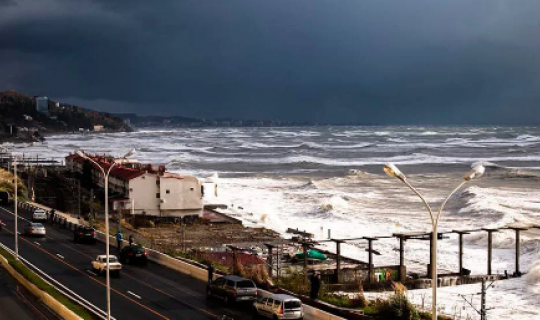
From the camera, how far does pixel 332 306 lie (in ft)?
73.5

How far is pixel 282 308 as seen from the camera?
69.3 feet

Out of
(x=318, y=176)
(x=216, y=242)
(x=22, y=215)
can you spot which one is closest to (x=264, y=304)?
(x=216, y=242)

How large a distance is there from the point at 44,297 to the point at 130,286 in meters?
3.67

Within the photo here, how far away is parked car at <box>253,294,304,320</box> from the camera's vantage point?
21.1m

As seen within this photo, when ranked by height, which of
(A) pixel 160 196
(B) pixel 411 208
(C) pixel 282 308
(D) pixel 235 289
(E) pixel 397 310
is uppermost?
(E) pixel 397 310

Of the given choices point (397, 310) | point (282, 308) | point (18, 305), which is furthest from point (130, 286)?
point (397, 310)

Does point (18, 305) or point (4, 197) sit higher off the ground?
point (4, 197)

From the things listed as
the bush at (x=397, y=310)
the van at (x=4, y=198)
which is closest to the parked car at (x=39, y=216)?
the van at (x=4, y=198)

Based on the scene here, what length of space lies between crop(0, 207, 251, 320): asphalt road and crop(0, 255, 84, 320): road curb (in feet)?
4.46

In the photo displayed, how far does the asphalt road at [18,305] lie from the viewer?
2355 centimetres

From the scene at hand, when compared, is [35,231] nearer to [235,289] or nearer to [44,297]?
[44,297]

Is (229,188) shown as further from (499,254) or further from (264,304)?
(264,304)

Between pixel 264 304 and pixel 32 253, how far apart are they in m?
19.1

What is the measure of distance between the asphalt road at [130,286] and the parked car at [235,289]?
33cm
